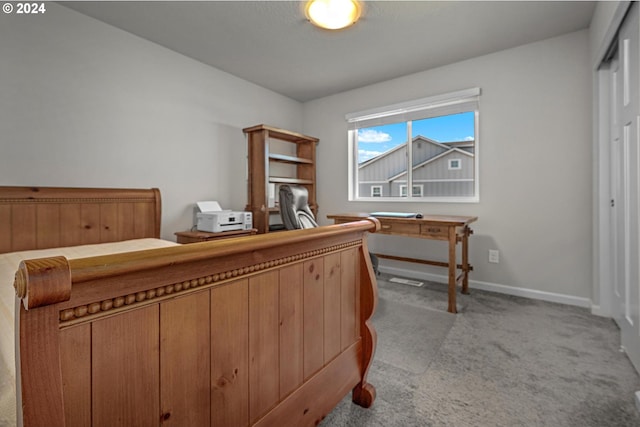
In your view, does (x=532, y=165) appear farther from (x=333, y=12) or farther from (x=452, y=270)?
(x=333, y=12)

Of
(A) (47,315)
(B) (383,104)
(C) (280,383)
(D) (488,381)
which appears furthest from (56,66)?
(D) (488,381)

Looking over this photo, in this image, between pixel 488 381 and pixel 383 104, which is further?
pixel 383 104

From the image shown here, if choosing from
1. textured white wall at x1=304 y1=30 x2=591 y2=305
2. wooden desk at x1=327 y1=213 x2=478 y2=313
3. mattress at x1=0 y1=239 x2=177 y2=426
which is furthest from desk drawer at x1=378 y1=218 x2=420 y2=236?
mattress at x1=0 y1=239 x2=177 y2=426

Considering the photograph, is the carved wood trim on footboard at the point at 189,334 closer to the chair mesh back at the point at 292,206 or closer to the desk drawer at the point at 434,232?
the chair mesh back at the point at 292,206

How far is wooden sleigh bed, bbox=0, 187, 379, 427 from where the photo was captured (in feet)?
1.65

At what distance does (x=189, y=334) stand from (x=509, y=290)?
3.08 meters

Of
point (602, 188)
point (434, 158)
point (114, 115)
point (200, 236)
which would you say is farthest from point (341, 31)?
point (602, 188)

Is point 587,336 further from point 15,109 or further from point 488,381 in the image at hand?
point 15,109

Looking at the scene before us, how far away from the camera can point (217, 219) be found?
2.79m

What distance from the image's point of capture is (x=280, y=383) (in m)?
1.01

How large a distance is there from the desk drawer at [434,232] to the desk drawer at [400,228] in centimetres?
5

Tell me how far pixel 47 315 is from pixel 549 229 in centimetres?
336

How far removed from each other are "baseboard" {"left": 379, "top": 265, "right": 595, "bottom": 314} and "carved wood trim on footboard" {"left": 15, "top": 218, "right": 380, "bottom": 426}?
2.30 meters

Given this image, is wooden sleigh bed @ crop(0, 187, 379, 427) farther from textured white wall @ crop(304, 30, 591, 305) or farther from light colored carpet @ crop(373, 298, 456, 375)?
textured white wall @ crop(304, 30, 591, 305)
